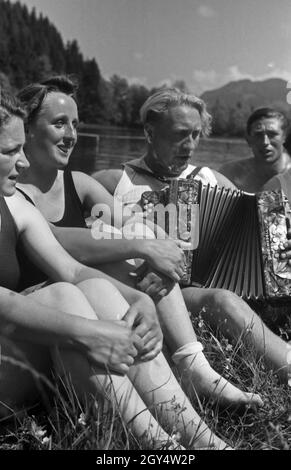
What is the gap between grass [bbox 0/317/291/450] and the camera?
171 cm

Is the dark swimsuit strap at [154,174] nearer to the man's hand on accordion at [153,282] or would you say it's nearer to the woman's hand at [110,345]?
the man's hand on accordion at [153,282]

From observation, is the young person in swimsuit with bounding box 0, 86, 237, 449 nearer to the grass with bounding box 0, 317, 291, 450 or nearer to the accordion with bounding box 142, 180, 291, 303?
the grass with bounding box 0, 317, 291, 450

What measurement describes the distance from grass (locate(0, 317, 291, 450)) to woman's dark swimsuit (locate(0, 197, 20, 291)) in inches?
16.0

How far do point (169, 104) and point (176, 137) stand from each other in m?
0.17

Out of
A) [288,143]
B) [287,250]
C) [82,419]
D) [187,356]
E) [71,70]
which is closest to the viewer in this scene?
A: [82,419]

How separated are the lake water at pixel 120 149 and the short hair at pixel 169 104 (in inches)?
9.1

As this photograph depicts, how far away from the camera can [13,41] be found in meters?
3.47

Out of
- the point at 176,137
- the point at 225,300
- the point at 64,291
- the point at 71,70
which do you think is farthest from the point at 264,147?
the point at 64,291

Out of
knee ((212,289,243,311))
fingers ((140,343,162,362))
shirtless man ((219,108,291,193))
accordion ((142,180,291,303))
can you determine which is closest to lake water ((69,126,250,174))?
shirtless man ((219,108,291,193))

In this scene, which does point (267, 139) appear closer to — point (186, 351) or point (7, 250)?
point (186, 351)

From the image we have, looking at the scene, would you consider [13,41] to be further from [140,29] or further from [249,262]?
[249,262]

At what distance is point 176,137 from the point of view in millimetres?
2895

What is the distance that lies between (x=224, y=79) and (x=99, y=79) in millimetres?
760
